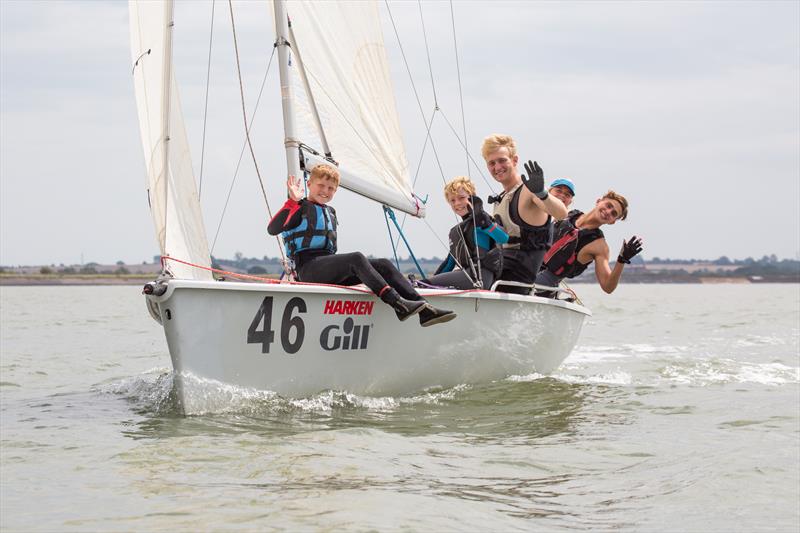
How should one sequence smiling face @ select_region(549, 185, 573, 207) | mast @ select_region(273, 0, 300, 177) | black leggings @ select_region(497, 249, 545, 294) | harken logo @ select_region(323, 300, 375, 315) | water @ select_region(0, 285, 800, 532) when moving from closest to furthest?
water @ select_region(0, 285, 800, 532) → harken logo @ select_region(323, 300, 375, 315) → mast @ select_region(273, 0, 300, 177) → black leggings @ select_region(497, 249, 545, 294) → smiling face @ select_region(549, 185, 573, 207)

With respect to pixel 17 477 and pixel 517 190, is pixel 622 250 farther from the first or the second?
pixel 17 477

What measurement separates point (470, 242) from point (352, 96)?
1.74 metres

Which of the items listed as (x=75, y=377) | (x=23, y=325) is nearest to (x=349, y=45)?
(x=75, y=377)

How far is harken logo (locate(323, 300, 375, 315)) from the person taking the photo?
6.22m

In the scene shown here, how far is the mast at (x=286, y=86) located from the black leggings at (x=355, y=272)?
103cm

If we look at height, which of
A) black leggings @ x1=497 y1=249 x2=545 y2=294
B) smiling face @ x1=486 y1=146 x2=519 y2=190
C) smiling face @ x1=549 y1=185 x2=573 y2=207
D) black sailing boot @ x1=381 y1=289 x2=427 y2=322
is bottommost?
black sailing boot @ x1=381 y1=289 x2=427 y2=322

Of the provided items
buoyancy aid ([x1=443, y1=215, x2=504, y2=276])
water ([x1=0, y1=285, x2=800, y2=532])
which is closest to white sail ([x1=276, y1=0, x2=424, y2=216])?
buoyancy aid ([x1=443, y1=215, x2=504, y2=276])

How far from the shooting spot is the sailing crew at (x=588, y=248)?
7969 mm

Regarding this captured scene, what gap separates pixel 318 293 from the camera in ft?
20.0

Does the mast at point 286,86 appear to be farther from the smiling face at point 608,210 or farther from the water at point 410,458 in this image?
the smiling face at point 608,210

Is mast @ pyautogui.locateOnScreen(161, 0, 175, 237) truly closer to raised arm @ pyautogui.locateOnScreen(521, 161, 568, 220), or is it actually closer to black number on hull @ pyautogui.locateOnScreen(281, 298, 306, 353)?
black number on hull @ pyautogui.locateOnScreen(281, 298, 306, 353)

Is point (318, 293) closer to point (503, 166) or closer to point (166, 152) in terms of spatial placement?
point (166, 152)

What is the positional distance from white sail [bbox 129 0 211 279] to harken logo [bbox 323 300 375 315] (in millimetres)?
878

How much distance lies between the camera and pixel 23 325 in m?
19.8
